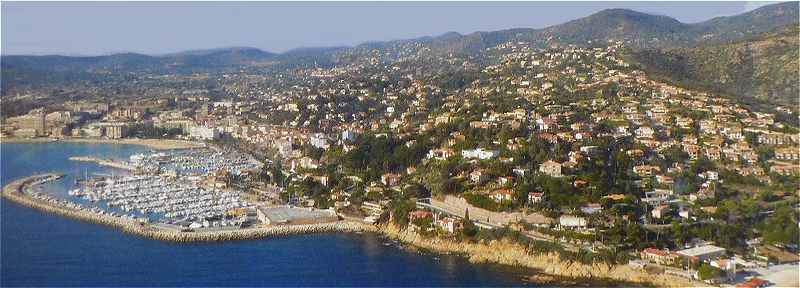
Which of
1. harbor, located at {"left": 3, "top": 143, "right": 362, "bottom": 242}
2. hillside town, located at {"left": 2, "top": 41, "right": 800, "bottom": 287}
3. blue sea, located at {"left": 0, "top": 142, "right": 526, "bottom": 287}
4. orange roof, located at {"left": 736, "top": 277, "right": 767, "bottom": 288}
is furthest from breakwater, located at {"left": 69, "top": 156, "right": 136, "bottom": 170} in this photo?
orange roof, located at {"left": 736, "top": 277, "right": 767, "bottom": 288}

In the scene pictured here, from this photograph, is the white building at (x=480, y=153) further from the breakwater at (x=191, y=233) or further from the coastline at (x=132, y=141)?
the coastline at (x=132, y=141)

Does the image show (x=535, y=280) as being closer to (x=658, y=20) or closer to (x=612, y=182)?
(x=612, y=182)

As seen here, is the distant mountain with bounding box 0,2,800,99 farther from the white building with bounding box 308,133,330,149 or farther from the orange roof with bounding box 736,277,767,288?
the orange roof with bounding box 736,277,767,288

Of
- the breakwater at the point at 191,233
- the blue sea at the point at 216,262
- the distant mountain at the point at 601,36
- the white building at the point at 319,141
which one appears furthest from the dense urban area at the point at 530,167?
the distant mountain at the point at 601,36

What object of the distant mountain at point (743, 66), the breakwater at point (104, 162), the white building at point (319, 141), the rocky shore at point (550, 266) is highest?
the distant mountain at point (743, 66)

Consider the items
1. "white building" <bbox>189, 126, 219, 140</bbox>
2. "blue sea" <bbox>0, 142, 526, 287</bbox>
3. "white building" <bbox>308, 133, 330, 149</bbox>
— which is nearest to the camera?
"blue sea" <bbox>0, 142, 526, 287</bbox>

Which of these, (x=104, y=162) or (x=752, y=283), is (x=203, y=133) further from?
(x=752, y=283)

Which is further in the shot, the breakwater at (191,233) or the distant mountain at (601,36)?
the distant mountain at (601,36)
